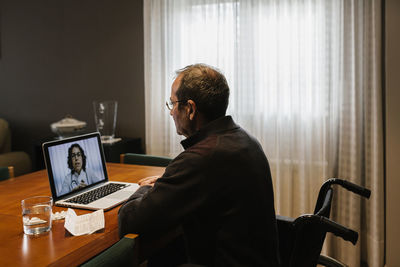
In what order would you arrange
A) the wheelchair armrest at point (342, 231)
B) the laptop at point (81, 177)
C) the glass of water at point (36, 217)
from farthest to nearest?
the laptop at point (81, 177) < the glass of water at point (36, 217) < the wheelchair armrest at point (342, 231)

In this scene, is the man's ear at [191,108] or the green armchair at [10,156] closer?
the man's ear at [191,108]

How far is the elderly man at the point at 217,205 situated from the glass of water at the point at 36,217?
281mm

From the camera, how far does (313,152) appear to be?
304cm

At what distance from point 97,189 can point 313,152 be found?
1.78 m

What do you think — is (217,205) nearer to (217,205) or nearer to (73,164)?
(217,205)

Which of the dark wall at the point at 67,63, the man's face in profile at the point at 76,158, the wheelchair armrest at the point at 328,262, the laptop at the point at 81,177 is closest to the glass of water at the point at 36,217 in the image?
the laptop at the point at 81,177

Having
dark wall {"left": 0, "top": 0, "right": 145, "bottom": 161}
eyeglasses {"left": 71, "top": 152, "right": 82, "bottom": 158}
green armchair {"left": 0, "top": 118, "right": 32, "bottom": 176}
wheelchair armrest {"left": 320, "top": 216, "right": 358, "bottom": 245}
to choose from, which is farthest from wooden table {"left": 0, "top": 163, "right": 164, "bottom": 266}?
green armchair {"left": 0, "top": 118, "right": 32, "bottom": 176}

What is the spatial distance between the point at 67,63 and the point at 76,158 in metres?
2.52

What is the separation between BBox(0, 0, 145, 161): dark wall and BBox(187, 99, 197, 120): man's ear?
2360 mm

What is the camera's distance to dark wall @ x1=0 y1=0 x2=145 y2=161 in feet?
12.4

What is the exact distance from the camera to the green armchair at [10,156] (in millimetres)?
3957

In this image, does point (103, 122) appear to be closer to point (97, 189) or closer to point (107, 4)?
point (107, 4)

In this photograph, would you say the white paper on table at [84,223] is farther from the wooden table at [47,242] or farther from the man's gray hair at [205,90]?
the man's gray hair at [205,90]

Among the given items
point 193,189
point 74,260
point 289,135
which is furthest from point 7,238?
point 289,135
